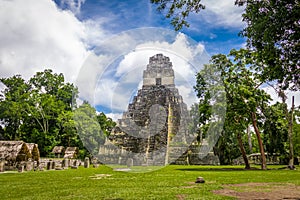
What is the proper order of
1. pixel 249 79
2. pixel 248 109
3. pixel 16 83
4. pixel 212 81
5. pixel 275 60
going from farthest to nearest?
pixel 16 83
pixel 212 81
pixel 249 79
pixel 248 109
pixel 275 60

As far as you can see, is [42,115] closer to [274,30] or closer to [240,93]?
[240,93]

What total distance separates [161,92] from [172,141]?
9406 mm

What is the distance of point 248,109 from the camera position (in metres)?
20.2

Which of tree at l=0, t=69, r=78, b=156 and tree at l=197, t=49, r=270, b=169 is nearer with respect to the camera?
tree at l=197, t=49, r=270, b=169

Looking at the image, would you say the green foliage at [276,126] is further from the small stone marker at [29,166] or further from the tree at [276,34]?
the small stone marker at [29,166]

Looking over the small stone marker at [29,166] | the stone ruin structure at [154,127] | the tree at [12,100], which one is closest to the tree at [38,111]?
the tree at [12,100]

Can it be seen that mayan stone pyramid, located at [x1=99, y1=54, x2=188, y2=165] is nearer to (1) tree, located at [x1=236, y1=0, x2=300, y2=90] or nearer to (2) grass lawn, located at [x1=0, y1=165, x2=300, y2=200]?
(2) grass lawn, located at [x1=0, y1=165, x2=300, y2=200]

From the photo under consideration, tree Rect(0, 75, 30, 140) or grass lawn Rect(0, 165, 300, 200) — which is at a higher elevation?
tree Rect(0, 75, 30, 140)

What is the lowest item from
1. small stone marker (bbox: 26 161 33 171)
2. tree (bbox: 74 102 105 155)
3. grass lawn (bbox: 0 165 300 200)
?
small stone marker (bbox: 26 161 33 171)

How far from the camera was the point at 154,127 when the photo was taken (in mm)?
32594

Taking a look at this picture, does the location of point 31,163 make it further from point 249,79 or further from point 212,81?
point 249,79

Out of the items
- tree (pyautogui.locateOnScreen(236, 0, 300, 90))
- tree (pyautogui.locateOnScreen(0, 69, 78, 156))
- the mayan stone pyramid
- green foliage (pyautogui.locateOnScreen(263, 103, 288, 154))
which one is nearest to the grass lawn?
tree (pyautogui.locateOnScreen(236, 0, 300, 90))

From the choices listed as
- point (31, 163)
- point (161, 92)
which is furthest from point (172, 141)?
point (31, 163)

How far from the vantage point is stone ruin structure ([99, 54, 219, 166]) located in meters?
28.6
